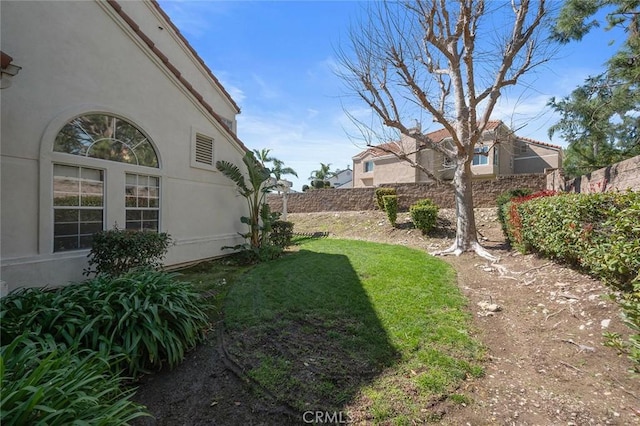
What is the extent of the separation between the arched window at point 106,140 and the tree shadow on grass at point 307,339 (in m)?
3.95

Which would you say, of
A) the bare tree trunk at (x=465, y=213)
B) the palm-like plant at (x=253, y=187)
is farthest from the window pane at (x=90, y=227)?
the bare tree trunk at (x=465, y=213)

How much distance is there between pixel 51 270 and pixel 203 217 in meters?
3.78

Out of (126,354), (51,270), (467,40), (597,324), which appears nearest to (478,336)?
(597,324)

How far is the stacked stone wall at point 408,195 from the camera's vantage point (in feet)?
51.8

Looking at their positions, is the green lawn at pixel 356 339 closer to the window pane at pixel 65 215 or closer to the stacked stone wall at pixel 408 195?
the window pane at pixel 65 215

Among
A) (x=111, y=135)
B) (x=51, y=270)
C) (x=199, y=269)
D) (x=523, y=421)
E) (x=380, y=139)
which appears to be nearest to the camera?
(x=523, y=421)

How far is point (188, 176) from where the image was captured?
26.9 feet

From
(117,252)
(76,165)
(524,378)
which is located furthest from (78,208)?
(524,378)

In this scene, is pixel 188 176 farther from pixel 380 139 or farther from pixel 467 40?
pixel 467 40

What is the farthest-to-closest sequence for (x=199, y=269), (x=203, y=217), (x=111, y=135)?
(x=203, y=217)
(x=199, y=269)
(x=111, y=135)

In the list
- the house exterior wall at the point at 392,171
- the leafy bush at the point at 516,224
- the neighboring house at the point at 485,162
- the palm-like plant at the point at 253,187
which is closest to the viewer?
the leafy bush at the point at 516,224

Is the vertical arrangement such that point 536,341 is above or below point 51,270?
below

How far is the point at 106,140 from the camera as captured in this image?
245 inches

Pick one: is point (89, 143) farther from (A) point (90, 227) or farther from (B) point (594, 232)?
(B) point (594, 232)
